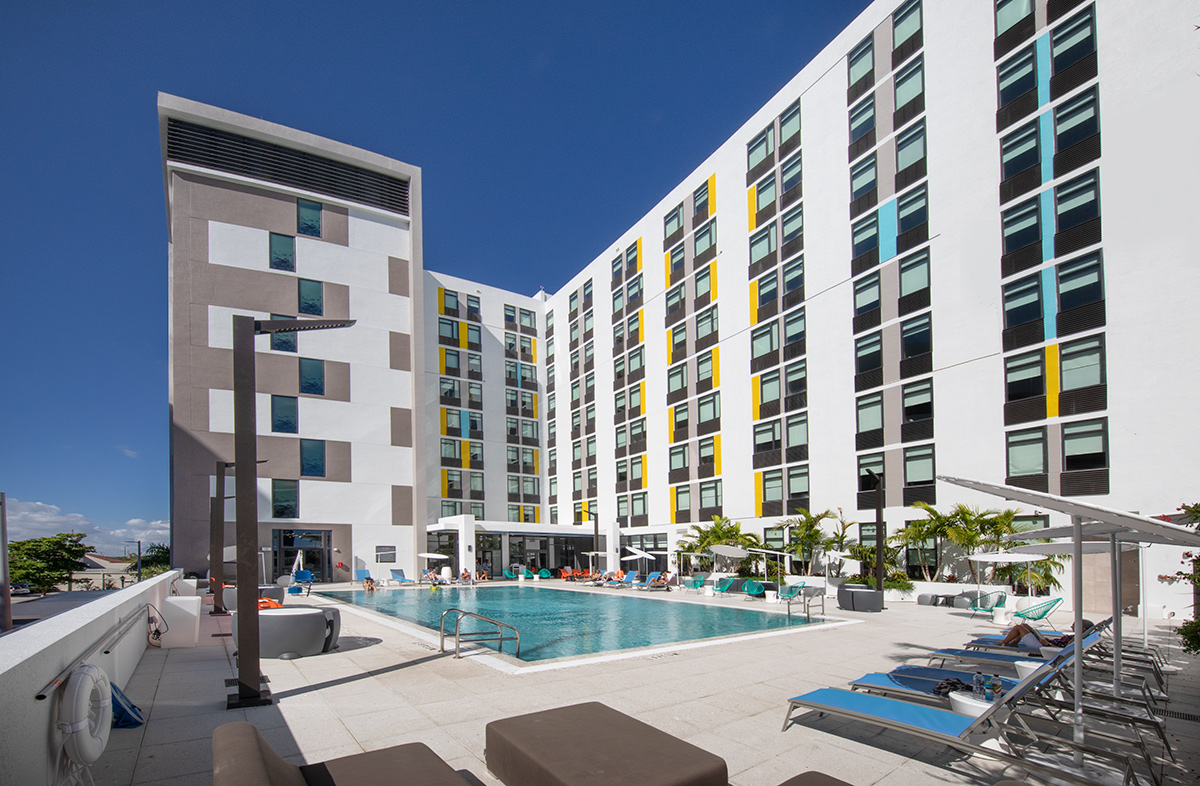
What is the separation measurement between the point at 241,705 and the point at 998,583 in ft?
78.2

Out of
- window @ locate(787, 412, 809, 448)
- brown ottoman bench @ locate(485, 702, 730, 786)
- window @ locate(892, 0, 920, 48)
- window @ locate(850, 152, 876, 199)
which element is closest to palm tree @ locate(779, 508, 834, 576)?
window @ locate(787, 412, 809, 448)

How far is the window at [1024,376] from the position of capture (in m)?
23.0

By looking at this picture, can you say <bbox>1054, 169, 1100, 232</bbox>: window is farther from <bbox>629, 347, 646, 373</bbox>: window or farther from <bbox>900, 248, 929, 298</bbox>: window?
<bbox>629, 347, 646, 373</bbox>: window

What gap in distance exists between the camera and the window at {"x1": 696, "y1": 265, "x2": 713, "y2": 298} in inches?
1548

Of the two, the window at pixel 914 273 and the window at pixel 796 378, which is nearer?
the window at pixel 914 273

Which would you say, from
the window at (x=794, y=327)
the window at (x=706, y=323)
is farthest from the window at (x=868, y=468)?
the window at (x=706, y=323)

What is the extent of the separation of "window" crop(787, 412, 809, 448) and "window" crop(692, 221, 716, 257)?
12178mm

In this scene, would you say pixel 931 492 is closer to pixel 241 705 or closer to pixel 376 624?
pixel 376 624

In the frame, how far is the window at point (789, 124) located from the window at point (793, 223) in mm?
3713

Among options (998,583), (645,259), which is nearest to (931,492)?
(998,583)

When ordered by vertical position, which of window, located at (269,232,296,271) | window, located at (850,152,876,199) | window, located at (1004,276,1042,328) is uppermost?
window, located at (850,152,876,199)

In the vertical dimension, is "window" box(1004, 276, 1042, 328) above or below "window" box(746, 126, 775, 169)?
below

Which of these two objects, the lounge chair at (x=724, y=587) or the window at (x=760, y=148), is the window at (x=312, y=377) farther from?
the window at (x=760, y=148)

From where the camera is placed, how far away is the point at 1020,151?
24078 millimetres
